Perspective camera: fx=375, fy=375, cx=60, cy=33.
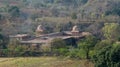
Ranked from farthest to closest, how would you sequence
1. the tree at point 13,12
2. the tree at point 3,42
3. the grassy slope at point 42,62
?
the tree at point 13,12 < the tree at point 3,42 < the grassy slope at point 42,62

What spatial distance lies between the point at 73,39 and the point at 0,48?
851 cm

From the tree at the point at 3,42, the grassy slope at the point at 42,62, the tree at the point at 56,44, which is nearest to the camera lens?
the grassy slope at the point at 42,62

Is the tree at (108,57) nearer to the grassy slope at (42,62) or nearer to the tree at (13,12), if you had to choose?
the grassy slope at (42,62)

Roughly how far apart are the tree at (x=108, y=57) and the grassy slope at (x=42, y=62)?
177cm

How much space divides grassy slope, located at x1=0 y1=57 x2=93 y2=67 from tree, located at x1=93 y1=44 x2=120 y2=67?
1.77m

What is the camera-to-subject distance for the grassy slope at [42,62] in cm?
2898

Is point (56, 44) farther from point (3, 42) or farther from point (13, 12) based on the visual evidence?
point (13, 12)

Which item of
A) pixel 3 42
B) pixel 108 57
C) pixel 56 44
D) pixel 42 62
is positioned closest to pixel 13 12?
pixel 3 42

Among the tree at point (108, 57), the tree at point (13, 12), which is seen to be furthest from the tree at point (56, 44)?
the tree at point (13, 12)

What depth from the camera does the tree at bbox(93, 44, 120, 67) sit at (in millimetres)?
26756

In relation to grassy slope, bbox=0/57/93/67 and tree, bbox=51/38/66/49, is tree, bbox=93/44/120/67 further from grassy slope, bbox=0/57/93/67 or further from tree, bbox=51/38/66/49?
tree, bbox=51/38/66/49

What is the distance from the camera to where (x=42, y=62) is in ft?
97.7

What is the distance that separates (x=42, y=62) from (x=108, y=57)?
5.66m

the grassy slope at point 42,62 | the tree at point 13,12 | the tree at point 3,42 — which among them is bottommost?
the grassy slope at point 42,62
